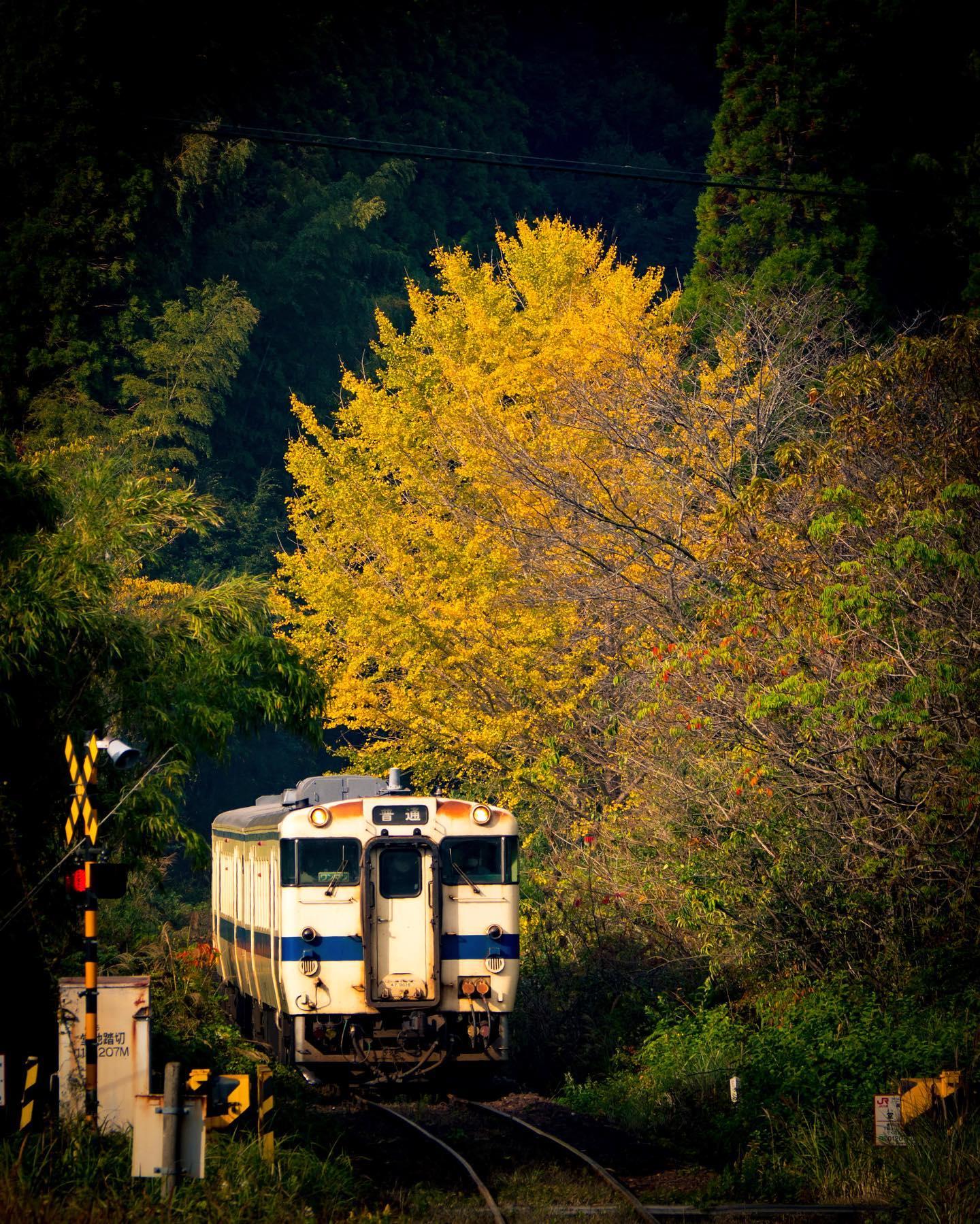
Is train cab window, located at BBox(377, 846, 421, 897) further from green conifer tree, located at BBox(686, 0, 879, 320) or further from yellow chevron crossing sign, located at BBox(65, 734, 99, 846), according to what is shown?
green conifer tree, located at BBox(686, 0, 879, 320)

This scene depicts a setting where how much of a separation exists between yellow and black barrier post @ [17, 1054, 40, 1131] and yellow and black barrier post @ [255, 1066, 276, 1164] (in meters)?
1.62

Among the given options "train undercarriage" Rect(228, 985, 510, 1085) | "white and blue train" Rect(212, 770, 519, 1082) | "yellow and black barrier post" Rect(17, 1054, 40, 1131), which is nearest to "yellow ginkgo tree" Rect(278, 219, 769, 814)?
"white and blue train" Rect(212, 770, 519, 1082)

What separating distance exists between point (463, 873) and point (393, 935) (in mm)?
928

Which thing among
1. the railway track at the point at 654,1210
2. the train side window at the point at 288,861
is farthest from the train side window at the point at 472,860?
the railway track at the point at 654,1210

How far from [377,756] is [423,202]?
32.7 m

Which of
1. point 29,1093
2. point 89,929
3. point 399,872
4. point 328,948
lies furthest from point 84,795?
point 399,872

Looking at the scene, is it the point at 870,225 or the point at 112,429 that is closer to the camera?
the point at 870,225

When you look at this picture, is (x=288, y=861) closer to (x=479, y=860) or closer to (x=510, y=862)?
(x=479, y=860)

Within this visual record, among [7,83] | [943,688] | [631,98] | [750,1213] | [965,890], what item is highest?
[631,98]

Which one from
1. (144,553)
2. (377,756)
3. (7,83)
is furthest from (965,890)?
(7,83)

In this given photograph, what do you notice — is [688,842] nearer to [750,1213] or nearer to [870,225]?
[750,1213]

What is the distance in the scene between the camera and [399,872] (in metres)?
15.4

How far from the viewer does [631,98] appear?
66.4m

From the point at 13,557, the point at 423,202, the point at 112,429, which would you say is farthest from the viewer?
the point at 423,202
